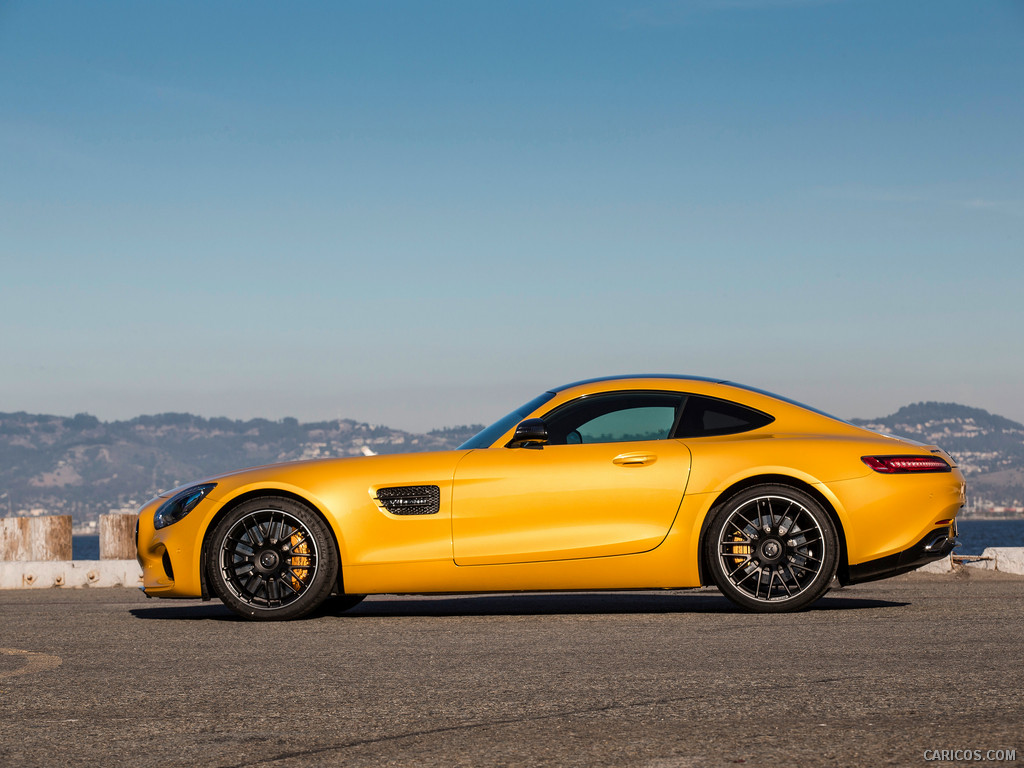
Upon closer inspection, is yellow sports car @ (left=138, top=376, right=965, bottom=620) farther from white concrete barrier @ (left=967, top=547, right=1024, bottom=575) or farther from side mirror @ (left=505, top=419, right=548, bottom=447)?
white concrete barrier @ (left=967, top=547, right=1024, bottom=575)

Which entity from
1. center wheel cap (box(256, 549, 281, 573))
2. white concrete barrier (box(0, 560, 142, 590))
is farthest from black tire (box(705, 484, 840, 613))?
white concrete barrier (box(0, 560, 142, 590))

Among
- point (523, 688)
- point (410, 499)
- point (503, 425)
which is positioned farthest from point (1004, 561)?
point (523, 688)

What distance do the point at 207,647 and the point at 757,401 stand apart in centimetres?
370

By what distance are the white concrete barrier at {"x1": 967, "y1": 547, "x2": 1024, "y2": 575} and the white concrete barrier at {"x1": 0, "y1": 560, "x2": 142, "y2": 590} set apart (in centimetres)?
750

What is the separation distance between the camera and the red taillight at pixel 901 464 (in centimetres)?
663

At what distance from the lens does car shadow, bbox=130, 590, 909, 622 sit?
697cm

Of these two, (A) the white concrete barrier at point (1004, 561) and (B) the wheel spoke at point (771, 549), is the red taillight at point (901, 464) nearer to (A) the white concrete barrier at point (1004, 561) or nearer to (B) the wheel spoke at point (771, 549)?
(B) the wheel spoke at point (771, 549)

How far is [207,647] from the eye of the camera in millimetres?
5523

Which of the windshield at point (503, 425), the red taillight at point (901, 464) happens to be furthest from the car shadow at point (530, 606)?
the windshield at point (503, 425)

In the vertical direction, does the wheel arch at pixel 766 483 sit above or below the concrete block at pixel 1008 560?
above

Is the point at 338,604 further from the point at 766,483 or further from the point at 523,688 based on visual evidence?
the point at 523,688

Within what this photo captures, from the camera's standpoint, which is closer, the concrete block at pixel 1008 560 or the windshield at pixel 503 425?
the windshield at pixel 503 425

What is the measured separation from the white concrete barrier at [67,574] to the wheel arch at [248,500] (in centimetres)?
351

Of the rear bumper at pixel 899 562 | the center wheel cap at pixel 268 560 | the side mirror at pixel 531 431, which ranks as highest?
the side mirror at pixel 531 431
